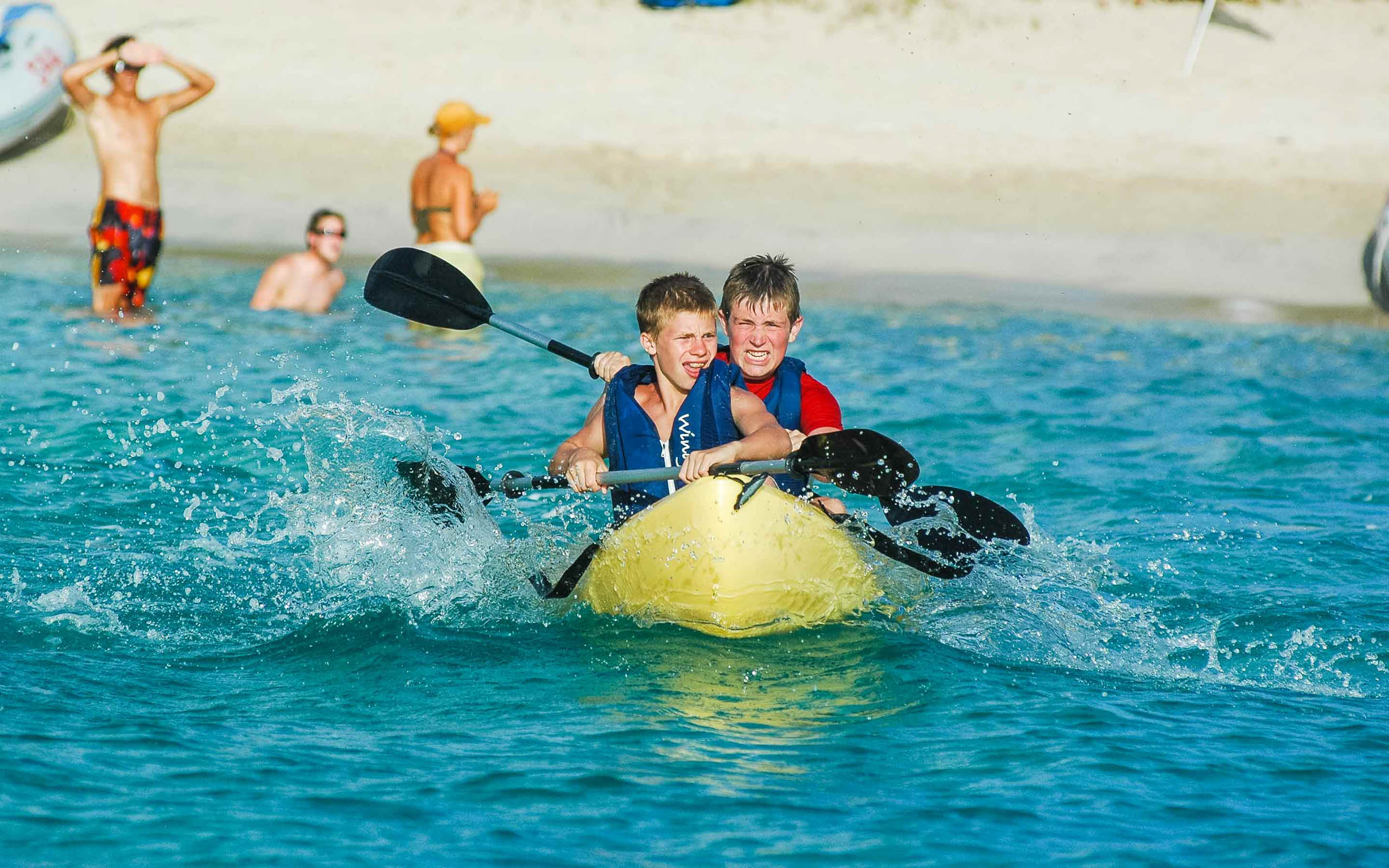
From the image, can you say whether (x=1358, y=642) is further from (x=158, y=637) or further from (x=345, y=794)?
(x=158, y=637)

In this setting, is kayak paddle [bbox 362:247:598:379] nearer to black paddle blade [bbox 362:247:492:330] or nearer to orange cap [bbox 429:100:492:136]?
black paddle blade [bbox 362:247:492:330]

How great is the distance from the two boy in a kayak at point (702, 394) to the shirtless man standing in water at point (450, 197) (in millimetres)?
5968

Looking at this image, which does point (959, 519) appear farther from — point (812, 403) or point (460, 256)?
point (460, 256)

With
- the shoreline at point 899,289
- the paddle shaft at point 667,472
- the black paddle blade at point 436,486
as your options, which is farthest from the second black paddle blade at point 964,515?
the shoreline at point 899,289

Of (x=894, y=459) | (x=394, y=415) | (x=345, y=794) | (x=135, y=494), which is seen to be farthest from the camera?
(x=135, y=494)

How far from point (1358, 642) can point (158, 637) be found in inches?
163

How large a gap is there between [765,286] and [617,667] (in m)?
1.41

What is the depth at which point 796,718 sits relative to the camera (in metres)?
4.35

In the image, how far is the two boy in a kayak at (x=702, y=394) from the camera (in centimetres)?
482

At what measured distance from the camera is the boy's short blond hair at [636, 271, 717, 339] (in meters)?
4.77

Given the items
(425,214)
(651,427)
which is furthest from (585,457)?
(425,214)

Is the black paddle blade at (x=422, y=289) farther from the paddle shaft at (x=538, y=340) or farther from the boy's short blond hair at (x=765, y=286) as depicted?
the boy's short blond hair at (x=765, y=286)

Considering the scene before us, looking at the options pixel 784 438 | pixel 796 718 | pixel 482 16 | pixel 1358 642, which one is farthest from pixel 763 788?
pixel 482 16

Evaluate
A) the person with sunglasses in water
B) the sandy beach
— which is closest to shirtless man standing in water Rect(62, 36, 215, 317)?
the person with sunglasses in water
